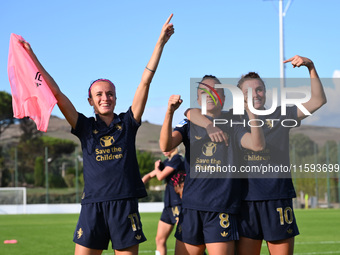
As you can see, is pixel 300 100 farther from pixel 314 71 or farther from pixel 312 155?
pixel 312 155

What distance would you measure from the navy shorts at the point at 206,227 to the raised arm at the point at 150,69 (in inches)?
42.4

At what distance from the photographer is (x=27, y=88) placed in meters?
5.32

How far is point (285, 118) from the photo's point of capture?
5.25 m

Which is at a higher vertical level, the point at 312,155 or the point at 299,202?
the point at 312,155

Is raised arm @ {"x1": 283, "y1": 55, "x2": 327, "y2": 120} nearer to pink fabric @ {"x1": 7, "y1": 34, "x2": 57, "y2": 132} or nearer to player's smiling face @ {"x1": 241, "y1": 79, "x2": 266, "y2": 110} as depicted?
player's smiling face @ {"x1": 241, "y1": 79, "x2": 266, "y2": 110}

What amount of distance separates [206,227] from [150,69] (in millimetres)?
1497

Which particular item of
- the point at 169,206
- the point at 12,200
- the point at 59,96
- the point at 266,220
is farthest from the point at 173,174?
the point at 12,200

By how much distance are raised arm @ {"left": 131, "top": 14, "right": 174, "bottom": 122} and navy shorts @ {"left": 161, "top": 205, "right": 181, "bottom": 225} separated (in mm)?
4216

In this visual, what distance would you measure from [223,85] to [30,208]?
29612 millimetres

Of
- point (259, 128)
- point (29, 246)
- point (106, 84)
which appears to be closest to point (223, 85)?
point (259, 128)

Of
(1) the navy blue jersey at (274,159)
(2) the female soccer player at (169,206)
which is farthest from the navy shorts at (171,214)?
(1) the navy blue jersey at (274,159)

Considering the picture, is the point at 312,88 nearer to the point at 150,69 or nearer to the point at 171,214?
the point at 150,69

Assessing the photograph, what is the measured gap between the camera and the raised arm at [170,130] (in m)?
4.66

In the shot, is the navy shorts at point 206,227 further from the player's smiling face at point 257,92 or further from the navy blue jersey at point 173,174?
the navy blue jersey at point 173,174
